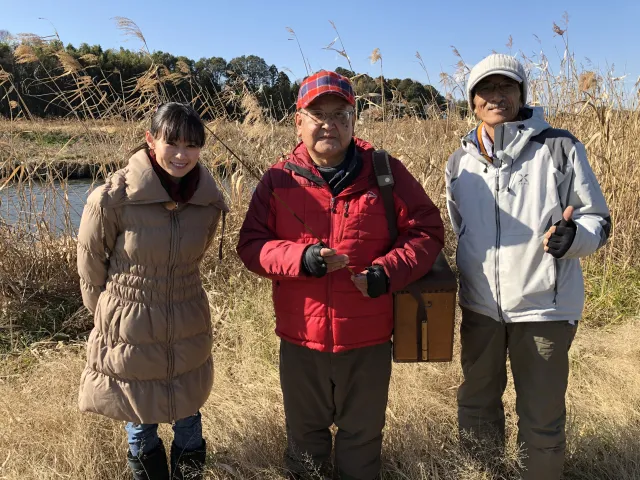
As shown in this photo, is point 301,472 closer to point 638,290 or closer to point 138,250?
point 138,250

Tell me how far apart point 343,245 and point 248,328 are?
70.8 inches

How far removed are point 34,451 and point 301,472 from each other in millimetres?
1218

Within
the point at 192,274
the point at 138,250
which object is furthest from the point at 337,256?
the point at 138,250

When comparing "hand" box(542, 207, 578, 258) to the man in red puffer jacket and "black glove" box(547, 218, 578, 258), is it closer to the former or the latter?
"black glove" box(547, 218, 578, 258)

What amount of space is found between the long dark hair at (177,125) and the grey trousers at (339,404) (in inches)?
34.7

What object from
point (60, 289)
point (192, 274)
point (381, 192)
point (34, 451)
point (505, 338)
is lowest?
point (34, 451)

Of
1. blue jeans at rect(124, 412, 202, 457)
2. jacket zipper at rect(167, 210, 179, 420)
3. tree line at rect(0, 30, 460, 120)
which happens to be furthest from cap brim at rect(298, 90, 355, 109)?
tree line at rect(0, 30, 460, 120)

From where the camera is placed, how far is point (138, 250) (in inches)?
67.0

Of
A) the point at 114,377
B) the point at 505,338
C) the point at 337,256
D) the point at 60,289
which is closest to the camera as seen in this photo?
the point at 337,256

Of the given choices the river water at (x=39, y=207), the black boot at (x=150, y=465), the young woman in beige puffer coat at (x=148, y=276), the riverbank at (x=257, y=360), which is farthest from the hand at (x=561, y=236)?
the river water at (x=39, y=207)

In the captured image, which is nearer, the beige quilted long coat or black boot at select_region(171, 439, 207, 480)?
the beige quilted long coat

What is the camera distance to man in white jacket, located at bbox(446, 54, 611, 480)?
1743mm

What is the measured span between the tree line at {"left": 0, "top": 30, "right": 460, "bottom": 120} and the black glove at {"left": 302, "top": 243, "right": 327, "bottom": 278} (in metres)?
2.65

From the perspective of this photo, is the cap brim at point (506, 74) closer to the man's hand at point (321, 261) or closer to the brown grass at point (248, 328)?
the man's hand at point (321, 261)
